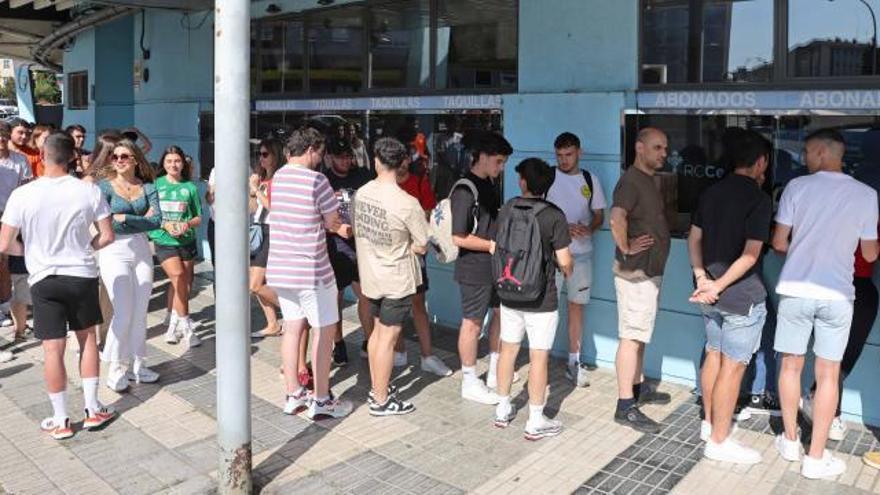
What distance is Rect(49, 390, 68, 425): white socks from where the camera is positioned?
4.86 metres

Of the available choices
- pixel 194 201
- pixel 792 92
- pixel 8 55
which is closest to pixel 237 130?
pixel 194 201

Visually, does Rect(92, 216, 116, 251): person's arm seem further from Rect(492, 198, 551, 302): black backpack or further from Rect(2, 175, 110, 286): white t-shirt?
Rect(492, 198, 551, 302): black backpack

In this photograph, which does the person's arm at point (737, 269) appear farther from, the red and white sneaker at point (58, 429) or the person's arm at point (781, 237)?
the red and white sneaker at point (58, 429)

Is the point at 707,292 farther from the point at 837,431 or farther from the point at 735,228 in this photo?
the point at 837,431

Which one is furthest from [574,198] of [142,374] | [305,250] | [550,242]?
[142,374]

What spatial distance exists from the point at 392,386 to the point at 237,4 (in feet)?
9.58

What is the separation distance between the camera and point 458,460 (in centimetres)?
453

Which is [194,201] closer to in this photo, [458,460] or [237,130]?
[237,130]

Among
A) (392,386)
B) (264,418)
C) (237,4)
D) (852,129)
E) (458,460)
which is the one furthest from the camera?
(392,386)

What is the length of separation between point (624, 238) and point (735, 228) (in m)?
0.71

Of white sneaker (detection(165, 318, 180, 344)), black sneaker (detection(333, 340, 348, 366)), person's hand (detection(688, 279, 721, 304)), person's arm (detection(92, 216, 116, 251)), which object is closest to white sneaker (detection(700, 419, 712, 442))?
person's hand (detection(688, 279, 721, 304))

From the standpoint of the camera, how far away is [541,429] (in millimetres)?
4812

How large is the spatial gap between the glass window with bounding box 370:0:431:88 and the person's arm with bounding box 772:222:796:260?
12.1 feet

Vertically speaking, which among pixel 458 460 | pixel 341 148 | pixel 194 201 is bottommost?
pixel 458 460
